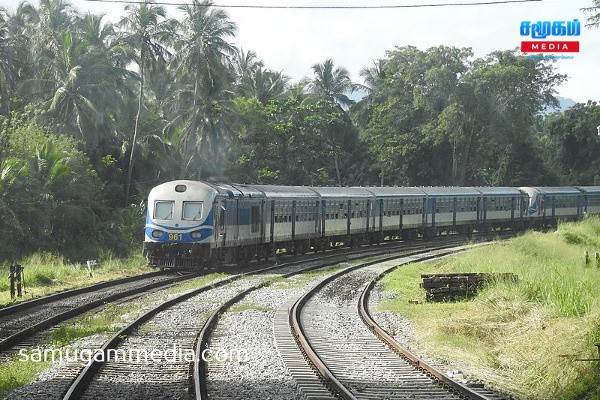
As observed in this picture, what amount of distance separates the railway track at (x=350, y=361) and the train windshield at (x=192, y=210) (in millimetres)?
7126

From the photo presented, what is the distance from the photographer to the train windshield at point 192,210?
2506cm

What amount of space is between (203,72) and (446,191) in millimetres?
Result: 16846

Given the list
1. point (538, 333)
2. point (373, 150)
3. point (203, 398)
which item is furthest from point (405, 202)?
point (203, 398)

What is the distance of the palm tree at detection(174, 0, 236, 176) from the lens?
177 ft

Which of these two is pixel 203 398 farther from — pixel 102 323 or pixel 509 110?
pixel 509 110

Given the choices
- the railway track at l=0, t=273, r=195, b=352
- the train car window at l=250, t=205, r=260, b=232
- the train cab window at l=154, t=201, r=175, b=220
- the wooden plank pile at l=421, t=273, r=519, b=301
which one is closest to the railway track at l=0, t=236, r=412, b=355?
the railway track at l=0, t=273, r=195, b=352

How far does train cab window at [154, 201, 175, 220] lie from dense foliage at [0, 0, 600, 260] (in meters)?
9.87

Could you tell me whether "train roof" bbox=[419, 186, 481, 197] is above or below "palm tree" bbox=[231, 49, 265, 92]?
below

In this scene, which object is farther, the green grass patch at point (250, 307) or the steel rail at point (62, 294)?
the green grass patch at point (250, 307)

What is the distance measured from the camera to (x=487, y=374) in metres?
10.7

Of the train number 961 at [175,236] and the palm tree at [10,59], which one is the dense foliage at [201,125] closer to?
the palm tree at [10,59]

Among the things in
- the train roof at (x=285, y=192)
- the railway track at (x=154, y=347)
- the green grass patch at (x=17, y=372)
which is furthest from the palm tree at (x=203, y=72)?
the green grass patch at (x=17, y=372)

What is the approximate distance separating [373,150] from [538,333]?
186 feet

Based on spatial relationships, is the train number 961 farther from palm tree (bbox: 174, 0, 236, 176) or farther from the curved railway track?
palm tree (bbox: 174, 0, 236, 176)
